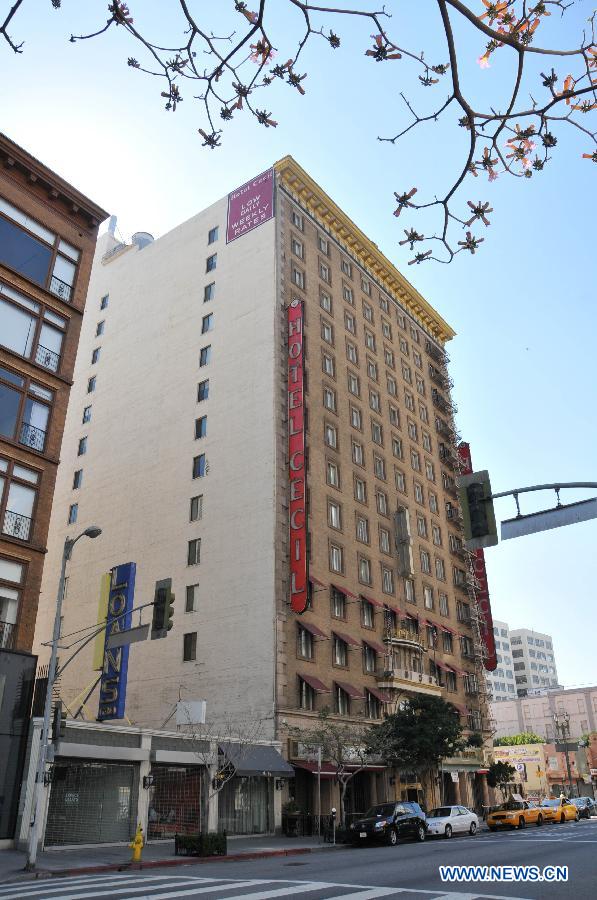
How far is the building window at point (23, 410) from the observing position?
→ 29.5 m

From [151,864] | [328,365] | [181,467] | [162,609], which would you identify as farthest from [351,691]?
[162,609]

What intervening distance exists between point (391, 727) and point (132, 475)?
25408mm

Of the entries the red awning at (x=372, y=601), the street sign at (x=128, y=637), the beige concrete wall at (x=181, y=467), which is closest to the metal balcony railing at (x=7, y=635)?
the street sign at (x=128, y=637)

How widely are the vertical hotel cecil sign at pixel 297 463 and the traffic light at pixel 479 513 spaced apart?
88.3 feet

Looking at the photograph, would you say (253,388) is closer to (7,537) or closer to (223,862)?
(7,537)

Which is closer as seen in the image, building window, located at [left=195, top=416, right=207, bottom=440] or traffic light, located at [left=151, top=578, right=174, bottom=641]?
traffic light, located at [left=151, top=578, right=174, bottom=641]

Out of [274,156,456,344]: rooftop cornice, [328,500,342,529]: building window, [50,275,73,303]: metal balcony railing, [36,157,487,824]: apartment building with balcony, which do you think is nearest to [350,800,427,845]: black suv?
[36,157,487,824]: apartment building with balcony

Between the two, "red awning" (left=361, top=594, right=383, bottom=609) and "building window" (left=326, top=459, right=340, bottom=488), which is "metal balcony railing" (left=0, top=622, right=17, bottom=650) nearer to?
"building window" (left=326, top=459, right=340, bottom=488)

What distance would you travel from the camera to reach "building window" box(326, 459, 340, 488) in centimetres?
4672

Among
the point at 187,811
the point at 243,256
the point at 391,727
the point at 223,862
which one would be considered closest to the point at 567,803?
the point at 391,727

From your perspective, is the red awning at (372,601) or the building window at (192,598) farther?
the red awning at (372,601)

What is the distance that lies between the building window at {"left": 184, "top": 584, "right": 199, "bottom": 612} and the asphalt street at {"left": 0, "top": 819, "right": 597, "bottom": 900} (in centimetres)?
1997

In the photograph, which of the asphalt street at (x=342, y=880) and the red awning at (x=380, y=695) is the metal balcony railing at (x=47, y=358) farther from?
the red awning at (x=380, y=695)

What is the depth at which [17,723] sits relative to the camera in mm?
26188
